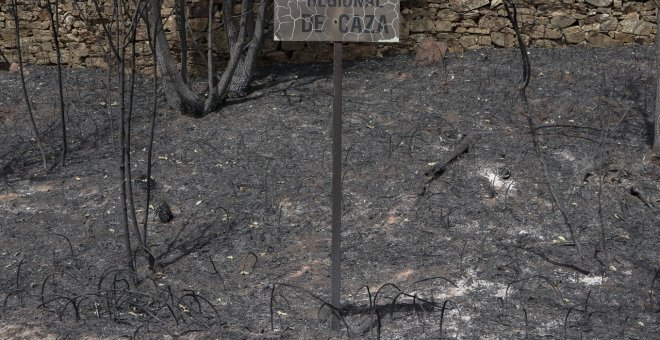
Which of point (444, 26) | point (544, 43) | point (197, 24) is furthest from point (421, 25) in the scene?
point (197, 24)

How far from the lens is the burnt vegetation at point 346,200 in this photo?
480 centimetres

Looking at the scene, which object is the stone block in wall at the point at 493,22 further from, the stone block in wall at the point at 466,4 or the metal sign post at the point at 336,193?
the metal sign post at the point at 336,193

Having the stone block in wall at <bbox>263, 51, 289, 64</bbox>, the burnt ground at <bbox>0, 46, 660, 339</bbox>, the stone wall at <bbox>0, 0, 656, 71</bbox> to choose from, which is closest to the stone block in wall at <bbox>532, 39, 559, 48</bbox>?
the stone wall at <bbox>0, 0, 656, 71</bbox>

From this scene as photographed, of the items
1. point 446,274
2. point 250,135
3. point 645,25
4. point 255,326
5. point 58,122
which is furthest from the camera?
point 645,25

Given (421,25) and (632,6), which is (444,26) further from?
(632,6)

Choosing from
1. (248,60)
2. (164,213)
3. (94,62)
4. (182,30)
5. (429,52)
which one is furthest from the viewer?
(94,62)

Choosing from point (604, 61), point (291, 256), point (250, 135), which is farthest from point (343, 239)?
point (604, 61)

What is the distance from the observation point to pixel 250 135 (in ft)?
23.4

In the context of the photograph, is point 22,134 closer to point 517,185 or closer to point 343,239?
point 343,239

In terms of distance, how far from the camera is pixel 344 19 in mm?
4395

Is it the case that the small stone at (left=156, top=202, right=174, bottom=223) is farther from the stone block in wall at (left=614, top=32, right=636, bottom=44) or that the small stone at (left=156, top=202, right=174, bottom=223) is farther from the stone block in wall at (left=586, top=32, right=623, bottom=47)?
the stone block in wall at (left=614, top=32, right=636, bottom=44)

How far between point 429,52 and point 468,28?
2.09 ft

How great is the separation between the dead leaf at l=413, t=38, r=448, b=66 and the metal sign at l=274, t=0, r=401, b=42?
4.11 meters

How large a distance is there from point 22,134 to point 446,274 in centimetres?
395
